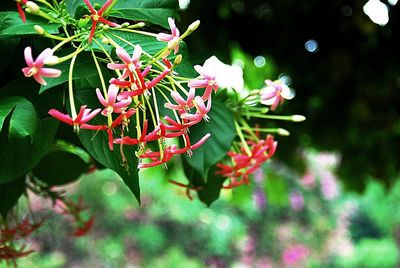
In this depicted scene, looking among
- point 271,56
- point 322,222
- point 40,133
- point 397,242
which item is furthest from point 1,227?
point 397,242

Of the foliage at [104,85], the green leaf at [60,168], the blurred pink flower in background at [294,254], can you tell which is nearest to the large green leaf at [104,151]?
the foliage at [104,85]

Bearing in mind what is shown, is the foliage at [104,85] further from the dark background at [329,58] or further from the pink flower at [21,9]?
the dark background at [329,58]

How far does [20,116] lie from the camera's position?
42cm

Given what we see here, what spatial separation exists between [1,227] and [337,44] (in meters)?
0.78

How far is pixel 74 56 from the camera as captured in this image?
1.28 feet

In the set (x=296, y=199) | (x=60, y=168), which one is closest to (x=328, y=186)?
(x=296, y=199)

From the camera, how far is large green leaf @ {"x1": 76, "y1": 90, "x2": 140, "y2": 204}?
16.6 inches

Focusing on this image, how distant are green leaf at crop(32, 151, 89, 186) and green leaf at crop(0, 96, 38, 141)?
0.73ft

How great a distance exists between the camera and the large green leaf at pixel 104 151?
0.42m

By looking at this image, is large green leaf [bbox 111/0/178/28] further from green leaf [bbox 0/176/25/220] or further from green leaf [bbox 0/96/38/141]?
green leaf [bbox 0/176/25/220]

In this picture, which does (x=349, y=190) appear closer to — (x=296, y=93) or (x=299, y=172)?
(x=299, y=172)

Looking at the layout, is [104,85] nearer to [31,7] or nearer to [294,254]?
[31,7]

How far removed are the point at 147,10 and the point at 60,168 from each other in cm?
27

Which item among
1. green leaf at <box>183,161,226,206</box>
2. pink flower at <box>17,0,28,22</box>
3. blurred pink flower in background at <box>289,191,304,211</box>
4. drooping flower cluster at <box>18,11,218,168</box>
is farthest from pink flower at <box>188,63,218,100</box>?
blurred pink flower in background at <box>289,191,304,211</box>
